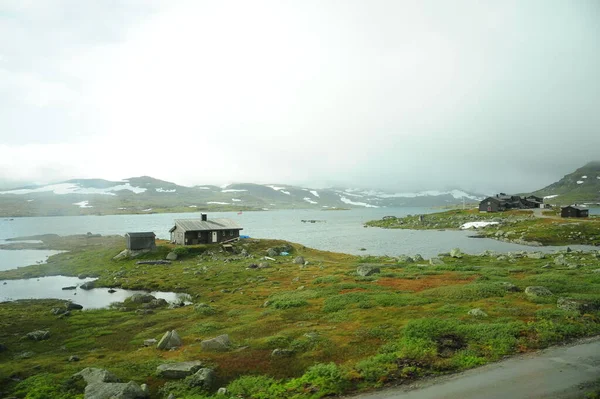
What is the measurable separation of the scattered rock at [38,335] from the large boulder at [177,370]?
15116 mm

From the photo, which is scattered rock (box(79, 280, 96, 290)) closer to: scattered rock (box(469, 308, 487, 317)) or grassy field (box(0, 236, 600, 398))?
grassy field (box(0, 236, 600, 398))

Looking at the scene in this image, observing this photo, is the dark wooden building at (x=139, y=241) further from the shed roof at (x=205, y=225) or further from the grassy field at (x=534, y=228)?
the grassy field at (x=534, y=228)

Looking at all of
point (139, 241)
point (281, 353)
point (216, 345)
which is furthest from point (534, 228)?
point (216, 345)

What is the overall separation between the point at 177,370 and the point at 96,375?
12.4 ft

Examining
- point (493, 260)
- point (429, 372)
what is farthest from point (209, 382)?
point (493, 260)

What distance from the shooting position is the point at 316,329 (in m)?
23.0

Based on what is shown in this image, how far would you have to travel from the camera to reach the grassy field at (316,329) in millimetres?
16375

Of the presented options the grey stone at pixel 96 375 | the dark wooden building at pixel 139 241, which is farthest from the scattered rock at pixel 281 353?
the dark wooden building at pixel 139 241

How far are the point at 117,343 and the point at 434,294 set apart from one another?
1001 inches

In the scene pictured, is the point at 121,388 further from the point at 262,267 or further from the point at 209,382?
the point at 262,267

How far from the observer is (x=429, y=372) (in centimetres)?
1575

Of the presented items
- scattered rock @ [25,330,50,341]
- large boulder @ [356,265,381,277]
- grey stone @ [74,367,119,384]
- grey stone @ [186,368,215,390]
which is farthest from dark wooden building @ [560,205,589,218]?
scattered rock @ [25,330,50,341]

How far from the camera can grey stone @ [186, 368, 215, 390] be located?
52.5ft

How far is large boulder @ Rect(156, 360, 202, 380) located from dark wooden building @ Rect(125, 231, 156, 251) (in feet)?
180
